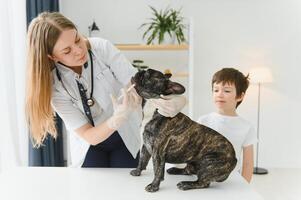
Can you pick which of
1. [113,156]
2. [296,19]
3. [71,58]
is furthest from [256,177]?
[71,58]

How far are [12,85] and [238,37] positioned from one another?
225 cm

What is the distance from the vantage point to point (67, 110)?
4.65ft

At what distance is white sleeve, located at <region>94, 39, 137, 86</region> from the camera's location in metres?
1.50

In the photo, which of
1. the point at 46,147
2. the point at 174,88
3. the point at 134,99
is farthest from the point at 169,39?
the point at 174,88

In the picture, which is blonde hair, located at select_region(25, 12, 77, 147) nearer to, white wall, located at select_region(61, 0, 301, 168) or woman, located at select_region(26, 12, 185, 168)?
woman, located at select_region(26, 12, 185, 168)

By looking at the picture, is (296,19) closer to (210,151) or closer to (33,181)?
(210,151)

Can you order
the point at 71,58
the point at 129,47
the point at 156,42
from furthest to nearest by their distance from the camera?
the point at 156,42
the point at 129,47
the point at 71,58

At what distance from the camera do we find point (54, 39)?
1.28 meters

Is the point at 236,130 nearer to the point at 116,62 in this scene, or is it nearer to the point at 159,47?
the point at 116,62

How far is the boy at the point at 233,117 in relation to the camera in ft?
4.58

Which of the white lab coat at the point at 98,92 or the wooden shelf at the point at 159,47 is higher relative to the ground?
the wooden shelf at the point at 159,47

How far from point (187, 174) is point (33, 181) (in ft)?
1.70

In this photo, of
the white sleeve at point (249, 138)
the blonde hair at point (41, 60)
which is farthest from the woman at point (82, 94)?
the white sleeve at point (249, 138)

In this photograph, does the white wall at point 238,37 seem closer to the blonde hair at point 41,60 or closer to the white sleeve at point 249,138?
the white sleeve at point 249,138
